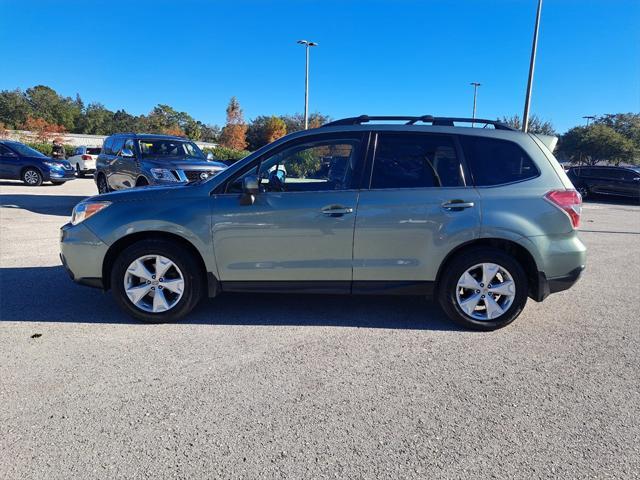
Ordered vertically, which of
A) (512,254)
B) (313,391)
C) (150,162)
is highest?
(150,162)

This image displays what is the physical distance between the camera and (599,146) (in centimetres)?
5309

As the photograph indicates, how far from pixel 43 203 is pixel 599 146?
2300 inches

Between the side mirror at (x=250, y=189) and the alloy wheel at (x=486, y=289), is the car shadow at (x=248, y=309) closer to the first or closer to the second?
the alloy wheel at (x=486, y=289)

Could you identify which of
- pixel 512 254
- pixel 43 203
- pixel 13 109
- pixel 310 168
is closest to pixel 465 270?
pixel 512 254

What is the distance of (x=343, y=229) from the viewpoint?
13.0 feet

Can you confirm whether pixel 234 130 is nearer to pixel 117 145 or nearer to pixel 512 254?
pixel 117 145

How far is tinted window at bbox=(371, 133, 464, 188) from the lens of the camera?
4055 millimetres

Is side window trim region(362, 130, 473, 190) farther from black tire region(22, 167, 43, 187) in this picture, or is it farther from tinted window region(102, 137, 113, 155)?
black tire region(22, 167, 43, 187)

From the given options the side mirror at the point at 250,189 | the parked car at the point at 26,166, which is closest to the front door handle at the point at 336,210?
the side mirror at the point at 250,189

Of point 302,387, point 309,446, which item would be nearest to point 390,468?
point 309,446

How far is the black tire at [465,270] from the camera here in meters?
4.02

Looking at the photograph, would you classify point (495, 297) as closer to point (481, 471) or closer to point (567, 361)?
point (567, 361)

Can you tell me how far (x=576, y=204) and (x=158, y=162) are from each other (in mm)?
8104

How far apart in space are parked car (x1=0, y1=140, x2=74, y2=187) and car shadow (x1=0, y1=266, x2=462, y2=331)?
1381 centimetres
